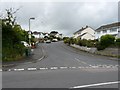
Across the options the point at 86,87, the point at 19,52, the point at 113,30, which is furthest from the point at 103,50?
the point at 86,87

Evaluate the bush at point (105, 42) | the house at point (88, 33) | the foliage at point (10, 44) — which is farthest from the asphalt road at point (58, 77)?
the house at point (88, 33)

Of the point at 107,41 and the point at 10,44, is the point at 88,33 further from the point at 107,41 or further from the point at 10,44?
the point at 10,44

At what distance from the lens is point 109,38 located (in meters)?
53.5

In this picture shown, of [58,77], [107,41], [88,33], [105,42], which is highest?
[88,33]

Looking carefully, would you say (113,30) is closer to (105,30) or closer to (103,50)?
(105,30)

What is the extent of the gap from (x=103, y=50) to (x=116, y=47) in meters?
2.74

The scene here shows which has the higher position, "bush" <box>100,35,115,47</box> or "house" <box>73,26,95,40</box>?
"house" <box>73,26,95,40</box>

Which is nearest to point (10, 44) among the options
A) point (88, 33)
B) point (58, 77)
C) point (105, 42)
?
point (58, 77)

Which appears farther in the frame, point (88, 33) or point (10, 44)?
point (88, 33)

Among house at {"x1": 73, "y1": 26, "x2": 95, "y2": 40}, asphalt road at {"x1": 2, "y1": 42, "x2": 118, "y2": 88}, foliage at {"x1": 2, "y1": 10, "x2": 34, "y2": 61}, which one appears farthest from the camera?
house at {"x1": 73, "y1": 26, "x2": 95, "y2": 40}

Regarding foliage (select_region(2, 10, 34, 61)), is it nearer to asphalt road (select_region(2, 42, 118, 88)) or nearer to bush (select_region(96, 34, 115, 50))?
asphalt road (select_region(2, 42, 118, 88))

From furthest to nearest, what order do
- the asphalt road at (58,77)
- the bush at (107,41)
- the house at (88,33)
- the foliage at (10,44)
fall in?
the house at (88,33) < the bush at (107,41) < the foliage at (10,44) < the asphalt road at (58,77)

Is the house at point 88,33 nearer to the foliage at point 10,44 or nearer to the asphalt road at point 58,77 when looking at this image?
the foliage at point 10,44

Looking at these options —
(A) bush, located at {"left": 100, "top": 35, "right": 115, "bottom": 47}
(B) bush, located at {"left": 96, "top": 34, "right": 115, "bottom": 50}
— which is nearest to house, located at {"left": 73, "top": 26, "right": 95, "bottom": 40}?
(B) bush, located at {"left": 96, "top": 34, "right": 115, "bottom": 50}
